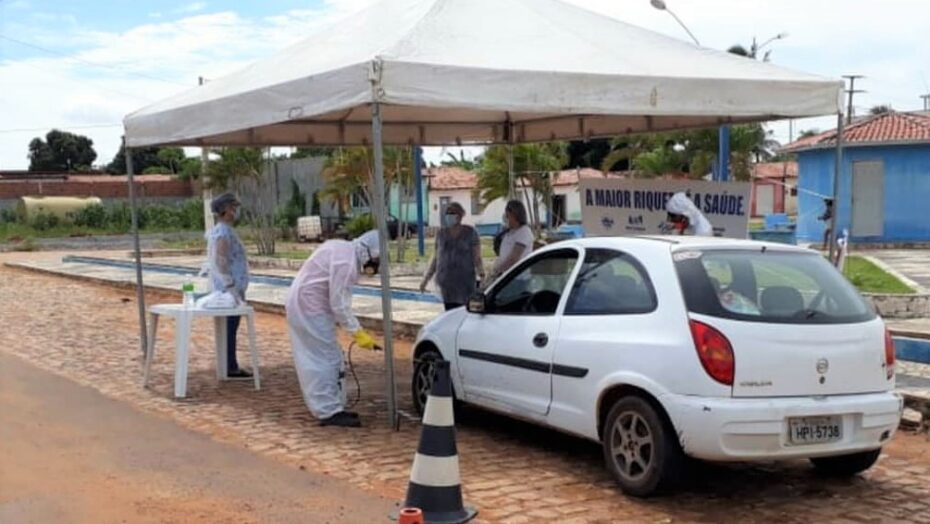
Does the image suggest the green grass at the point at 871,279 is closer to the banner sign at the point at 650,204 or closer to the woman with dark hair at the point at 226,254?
the banner sign at the point at 650,204

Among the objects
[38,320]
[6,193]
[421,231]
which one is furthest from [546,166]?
[6,193]

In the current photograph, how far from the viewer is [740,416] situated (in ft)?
17.7

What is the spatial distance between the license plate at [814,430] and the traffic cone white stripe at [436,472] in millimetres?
1833

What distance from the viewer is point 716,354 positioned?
5.47 m

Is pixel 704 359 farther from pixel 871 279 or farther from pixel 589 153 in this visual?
pixel 589 153

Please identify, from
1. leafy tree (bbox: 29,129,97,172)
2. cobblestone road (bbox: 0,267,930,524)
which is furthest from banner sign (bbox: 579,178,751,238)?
leafy tree (bbox: 29,129,97,172)

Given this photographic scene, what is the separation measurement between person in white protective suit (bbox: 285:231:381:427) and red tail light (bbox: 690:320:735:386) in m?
3.11

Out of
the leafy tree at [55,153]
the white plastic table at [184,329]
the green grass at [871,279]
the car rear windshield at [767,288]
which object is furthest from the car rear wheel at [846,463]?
the leafy tree at [55,153]

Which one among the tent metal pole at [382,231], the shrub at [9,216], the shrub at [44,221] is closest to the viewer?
the tent metal pole at [382,231]

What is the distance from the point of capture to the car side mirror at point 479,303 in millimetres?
7371

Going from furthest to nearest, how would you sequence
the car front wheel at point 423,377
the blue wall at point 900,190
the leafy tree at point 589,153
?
the leafy tree at point 589,153, the blue wall at point 900,190, the car front wheel at point 423,377

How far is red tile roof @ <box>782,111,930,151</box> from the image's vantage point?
2841 centimetres

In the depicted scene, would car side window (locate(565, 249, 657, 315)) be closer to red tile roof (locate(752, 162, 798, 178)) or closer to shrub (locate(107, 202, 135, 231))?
shrub (locate(107, 202, 135, 231))

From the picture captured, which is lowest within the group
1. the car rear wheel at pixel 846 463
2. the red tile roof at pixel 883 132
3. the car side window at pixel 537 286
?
the car rear wheel at pixel 846 463
